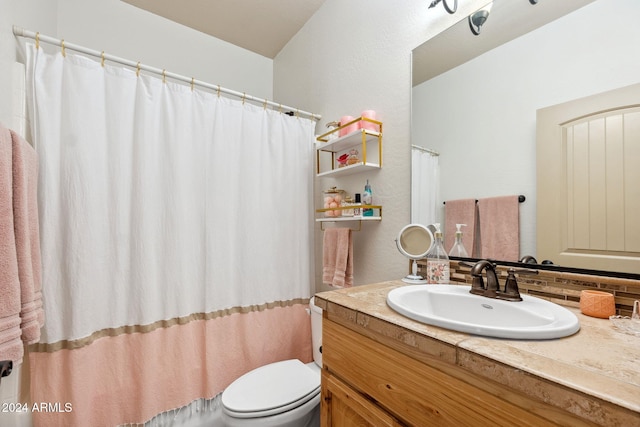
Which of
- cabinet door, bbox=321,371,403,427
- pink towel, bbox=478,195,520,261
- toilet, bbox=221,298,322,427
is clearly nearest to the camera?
cabinet door, bbox=321,371,403,427

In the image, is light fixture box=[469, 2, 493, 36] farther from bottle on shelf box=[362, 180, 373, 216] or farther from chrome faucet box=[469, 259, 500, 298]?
chrome faucet box=[469, 259, 500, 298]

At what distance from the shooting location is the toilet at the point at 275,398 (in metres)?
1.12

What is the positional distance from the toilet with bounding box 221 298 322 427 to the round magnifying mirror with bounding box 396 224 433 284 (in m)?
0.68

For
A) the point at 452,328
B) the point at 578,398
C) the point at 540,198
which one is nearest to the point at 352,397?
the point at 452,328

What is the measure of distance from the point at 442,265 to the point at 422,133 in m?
0.61

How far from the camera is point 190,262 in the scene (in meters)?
1.46

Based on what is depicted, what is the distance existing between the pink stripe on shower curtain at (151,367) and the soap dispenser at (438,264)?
3.27ft

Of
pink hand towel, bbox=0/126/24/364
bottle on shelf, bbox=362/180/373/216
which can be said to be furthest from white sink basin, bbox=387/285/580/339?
pink hand towel, bbox=0/126/24/364

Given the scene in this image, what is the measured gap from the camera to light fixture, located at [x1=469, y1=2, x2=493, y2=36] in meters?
1.09

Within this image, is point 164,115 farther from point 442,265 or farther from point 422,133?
point 442,265

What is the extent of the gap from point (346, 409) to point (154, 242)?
1133 millimetres

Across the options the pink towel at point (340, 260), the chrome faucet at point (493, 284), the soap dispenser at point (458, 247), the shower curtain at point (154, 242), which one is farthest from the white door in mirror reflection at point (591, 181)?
the shower curtain at point (154, 242)

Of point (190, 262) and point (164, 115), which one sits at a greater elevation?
point (164, 115)

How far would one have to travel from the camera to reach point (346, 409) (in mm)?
863
